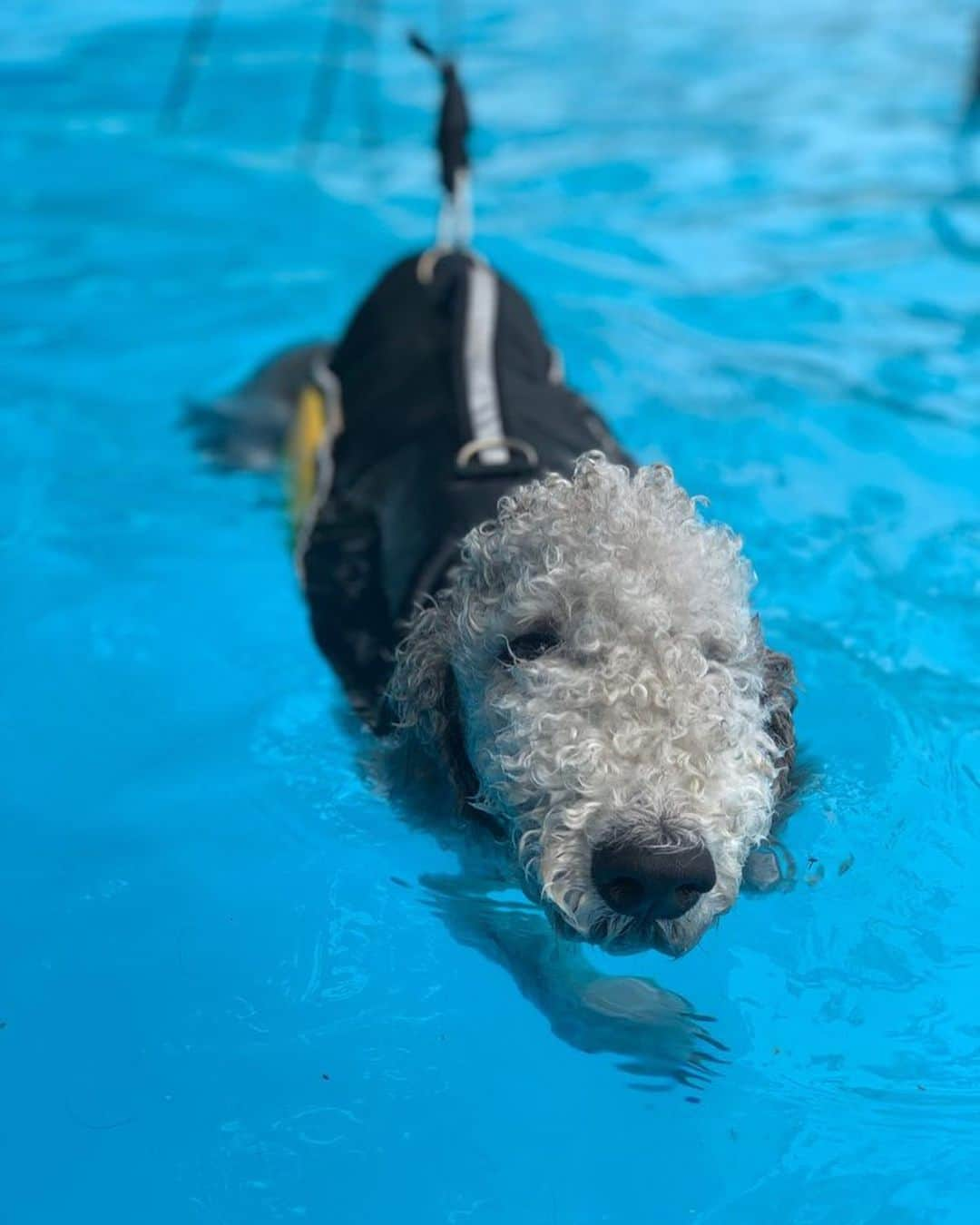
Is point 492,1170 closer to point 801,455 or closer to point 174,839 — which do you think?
point 174,839

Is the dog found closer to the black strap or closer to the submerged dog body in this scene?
the submerged dog body

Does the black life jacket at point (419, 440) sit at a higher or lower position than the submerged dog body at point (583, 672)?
lower

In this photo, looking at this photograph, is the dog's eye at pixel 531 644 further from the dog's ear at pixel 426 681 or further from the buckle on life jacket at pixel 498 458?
the buckle on life jacket at pixel 498 458

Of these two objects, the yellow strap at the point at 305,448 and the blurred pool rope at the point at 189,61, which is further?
the blurred pool rope at the point at 189,61

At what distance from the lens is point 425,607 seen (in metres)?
4.15

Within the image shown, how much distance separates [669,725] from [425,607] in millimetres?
1252

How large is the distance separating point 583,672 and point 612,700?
11cm

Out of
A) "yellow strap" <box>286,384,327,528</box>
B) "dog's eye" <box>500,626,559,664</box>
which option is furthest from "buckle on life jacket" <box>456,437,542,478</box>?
"dog's eye" <box>500,626,559,664</box>

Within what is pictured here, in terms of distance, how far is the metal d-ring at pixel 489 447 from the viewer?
186 inches

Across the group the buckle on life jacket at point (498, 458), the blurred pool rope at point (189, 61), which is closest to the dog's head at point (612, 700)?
the buckle on life jacket at point (498, 458)

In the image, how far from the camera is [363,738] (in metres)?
4.52

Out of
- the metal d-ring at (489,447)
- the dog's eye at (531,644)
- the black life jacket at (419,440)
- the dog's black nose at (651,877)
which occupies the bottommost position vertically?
the black life jacket at (419,440)

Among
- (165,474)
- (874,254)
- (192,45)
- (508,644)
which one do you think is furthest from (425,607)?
(192,45)

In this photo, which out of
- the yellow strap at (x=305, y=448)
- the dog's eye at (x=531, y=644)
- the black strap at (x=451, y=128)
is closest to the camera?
the dog's eye at (x=531, y=644)
